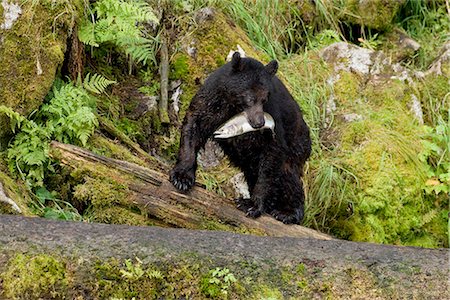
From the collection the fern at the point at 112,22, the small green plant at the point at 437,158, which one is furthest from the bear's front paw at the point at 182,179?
the small green plant at the point at 437,158

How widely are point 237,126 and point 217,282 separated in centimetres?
244

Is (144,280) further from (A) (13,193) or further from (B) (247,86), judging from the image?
(B) (247,86)

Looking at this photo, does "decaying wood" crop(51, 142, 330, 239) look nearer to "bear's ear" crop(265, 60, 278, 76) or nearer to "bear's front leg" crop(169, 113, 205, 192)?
"bear's front leg" crop(169, 113, 205, 192)

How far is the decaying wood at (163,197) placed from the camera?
5551 millimetres

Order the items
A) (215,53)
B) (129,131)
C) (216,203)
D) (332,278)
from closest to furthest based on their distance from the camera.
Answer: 1. (332,278)
2. (216,203)
3. (129,131)
4. (215,53)

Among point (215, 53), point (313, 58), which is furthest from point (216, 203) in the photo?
point (313, 58)

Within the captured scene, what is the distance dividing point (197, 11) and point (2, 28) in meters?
2.42

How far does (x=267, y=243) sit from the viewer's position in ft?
13.2

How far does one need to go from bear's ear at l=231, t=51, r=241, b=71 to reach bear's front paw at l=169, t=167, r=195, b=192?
0.94m

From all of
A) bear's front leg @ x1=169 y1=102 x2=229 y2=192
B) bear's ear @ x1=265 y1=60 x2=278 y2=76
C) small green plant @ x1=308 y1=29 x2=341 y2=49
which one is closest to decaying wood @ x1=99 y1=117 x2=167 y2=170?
bear's front leg @ x1=169 y1=102 x2=229 y2=192

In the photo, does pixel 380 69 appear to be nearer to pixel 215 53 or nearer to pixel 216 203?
pixel 215 53

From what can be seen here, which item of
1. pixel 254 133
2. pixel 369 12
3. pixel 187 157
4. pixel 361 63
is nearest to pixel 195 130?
pixel 187 157

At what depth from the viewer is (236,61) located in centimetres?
599

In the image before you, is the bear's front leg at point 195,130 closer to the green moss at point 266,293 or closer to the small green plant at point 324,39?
the green moss at point 266,293
